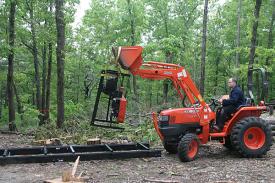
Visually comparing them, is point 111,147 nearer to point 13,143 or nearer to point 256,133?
point 256,133

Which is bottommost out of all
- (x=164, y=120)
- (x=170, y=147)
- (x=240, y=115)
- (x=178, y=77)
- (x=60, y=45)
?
(x=170, y=147)

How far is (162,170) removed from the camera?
8617 mm

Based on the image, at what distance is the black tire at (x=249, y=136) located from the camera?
9.80 meters

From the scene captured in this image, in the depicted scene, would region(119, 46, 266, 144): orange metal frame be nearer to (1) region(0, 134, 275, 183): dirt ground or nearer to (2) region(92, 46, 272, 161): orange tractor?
(2) region(92, 46, 272, 161): orange tractor

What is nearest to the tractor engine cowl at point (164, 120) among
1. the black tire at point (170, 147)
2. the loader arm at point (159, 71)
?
the black tire at point (170, 147)

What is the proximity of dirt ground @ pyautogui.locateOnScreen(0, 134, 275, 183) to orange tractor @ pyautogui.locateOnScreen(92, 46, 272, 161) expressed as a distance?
17.2 inches

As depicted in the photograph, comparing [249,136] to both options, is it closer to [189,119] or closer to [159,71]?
[189,119]

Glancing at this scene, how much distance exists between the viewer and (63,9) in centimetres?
1562

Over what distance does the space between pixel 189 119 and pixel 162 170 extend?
1.91 metres

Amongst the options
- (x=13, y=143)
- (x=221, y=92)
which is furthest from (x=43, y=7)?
(x=221, y=92)

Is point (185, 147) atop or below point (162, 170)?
atop

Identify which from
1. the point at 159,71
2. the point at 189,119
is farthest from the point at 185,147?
the point at 159,71

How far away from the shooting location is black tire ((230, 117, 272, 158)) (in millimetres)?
9797

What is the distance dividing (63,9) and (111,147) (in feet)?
24.8
